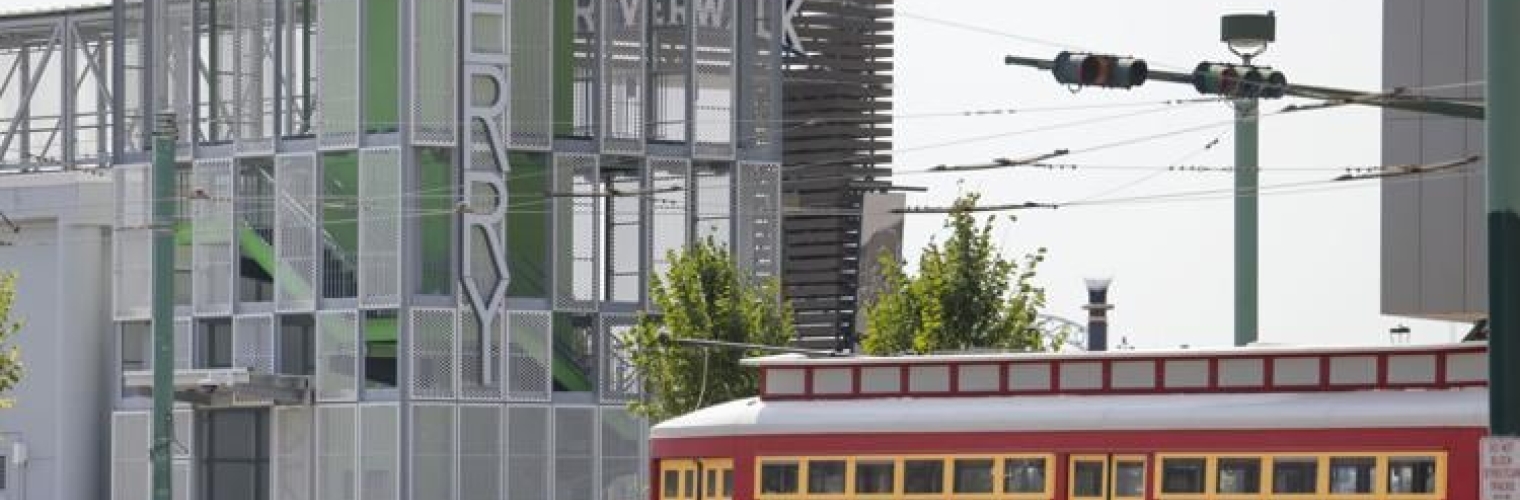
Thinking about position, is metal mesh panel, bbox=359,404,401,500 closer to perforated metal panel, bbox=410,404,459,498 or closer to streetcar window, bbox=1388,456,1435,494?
perforated metal panel, bbox=410,404,459,498

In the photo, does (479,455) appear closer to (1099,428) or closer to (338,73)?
(338,73)

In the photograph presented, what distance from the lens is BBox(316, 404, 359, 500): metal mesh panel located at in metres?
79.6

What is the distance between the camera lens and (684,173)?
82.8 metres

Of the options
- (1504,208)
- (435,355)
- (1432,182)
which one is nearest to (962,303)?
(1432,182)

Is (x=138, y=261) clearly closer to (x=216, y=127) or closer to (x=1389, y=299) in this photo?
(x=216, y=127)

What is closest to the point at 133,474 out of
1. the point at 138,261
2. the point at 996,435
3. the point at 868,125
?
the point at 138,261

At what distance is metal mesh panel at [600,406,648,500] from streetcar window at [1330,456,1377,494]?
5186 centimetres

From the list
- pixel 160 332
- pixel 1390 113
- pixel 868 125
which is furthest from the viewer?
pixel 868 125

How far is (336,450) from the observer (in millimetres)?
80188

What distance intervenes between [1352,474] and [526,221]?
5162 cm

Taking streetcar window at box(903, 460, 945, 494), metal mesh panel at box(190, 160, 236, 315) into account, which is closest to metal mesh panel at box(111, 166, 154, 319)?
metal mesh panel at box(190, 160, 236, 315)

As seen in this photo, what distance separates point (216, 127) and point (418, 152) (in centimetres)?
605

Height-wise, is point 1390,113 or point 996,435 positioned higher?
point 1390,113

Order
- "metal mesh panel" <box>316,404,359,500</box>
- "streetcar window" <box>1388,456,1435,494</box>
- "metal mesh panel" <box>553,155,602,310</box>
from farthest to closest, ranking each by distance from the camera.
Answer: "metal mesh panel" <box>553,155,602,310</box>, "metal mesh panel" <box>316,404,359,500</box>, "streetcar window" <box>1388,456,1435,494</box>
